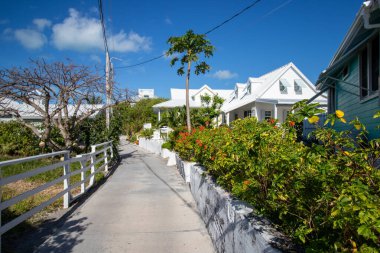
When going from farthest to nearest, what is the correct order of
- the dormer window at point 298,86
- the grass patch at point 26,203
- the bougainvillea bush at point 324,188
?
1. the dormer window at point 298,86
2. the grass patch at point 26,203
3. the bougainvillea bush at point 324,188

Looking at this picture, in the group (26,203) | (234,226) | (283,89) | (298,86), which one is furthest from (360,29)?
(298,86)

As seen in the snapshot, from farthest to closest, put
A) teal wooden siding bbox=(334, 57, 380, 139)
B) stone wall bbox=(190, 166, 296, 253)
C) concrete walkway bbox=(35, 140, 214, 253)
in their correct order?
1. teal wooden siding bbox=(334, 57, 380, 139)
2. concrete walkway bbox=(35, 140, 214, 253)
3. stone wall bbox=(190, 166, 296, 253)

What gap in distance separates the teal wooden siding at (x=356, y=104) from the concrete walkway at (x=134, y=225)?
4824mm

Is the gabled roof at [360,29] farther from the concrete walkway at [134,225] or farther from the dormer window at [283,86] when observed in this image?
the dormer window at [283,86]

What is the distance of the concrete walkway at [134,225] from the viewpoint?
4.58 meters

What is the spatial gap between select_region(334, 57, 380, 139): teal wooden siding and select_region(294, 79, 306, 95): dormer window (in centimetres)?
1475

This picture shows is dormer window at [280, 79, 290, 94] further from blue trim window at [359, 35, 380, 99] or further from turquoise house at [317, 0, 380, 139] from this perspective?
blue trim window at [359, 35, 380, 99]

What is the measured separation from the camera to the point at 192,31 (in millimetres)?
16219

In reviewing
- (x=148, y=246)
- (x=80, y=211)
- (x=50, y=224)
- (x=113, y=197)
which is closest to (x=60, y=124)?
(x=113, y=197)

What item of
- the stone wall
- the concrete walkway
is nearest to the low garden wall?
the stone wall

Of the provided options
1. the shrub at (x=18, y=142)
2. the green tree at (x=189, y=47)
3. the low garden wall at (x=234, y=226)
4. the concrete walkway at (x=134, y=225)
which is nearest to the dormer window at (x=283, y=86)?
the green tree at (x=189, y=47)

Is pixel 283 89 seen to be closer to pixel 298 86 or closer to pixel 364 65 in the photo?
pixel 298 86

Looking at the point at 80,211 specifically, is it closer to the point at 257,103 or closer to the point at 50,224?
the point at 50,224

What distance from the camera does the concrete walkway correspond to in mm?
4582
